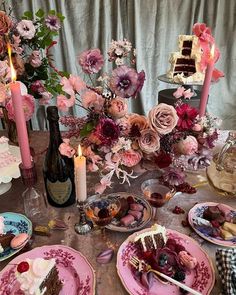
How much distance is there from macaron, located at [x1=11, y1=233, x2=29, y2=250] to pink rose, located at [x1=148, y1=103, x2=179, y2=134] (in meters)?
0.46

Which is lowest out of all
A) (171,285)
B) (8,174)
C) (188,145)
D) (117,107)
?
(171,285)

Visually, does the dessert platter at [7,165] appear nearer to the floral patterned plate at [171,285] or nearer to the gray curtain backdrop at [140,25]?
the floral patterned plate at [171,285]

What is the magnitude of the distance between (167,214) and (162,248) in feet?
0.58

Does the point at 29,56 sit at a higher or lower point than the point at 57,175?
higher

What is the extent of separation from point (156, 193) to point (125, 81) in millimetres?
362

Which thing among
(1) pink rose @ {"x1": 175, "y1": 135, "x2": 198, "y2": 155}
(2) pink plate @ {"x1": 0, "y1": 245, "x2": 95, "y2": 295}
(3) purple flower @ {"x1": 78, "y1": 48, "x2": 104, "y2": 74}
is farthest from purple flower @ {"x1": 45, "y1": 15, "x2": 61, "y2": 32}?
(2) pink plate @ {"x1": 0, "y1": 245, "x2": 95, "y2": 295}

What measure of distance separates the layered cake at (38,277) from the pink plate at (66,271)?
0.09 feet

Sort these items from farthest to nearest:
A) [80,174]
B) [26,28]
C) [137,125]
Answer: [26,28], [137,125], [80,174]

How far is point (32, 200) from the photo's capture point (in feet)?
3.03

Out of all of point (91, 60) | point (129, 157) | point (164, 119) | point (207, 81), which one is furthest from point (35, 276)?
point (207, 81)

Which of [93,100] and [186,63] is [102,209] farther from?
[186,63]

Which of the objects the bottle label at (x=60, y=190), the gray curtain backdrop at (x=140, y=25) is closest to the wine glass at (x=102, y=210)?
the bottle label at (x=60, y=190)

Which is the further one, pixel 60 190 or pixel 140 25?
pixel 140 25

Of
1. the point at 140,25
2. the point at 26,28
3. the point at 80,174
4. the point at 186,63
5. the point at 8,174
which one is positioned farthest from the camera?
the point at 140,25
